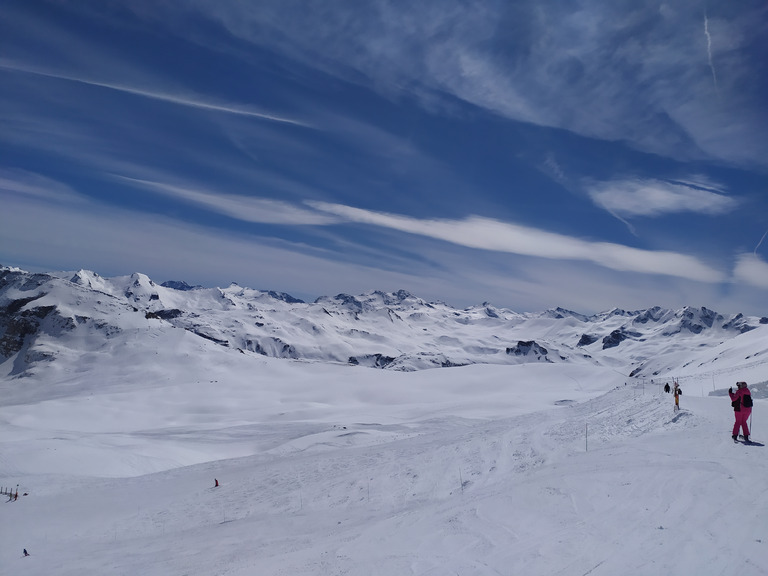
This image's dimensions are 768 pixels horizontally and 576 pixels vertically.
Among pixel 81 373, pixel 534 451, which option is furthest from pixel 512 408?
pixel 81 373

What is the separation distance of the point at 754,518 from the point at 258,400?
2943 inches

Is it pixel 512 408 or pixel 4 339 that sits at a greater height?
pixel 512 408

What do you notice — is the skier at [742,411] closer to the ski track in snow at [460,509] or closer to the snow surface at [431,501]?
the snow surface at [431,501]

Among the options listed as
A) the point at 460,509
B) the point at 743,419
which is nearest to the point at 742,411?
the point at 743,419

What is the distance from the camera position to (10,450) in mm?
36875

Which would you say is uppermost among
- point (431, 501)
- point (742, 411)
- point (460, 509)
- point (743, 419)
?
point (742, 411)

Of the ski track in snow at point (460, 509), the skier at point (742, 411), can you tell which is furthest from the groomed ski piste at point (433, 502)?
the skier at point (742, 411)

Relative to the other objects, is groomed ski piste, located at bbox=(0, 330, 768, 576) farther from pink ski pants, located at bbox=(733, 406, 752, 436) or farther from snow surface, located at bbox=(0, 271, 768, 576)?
pink ski pants, located at bbox=(733, 406, 752, 436)

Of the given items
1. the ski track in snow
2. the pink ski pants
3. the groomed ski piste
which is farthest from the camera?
the pink ski pants

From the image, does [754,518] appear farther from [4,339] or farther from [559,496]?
[4,339]

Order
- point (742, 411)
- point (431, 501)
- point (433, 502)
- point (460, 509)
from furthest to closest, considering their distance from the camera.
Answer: point (431, 501) → point (433, 502) → point (742, 411) → point (460, 509)

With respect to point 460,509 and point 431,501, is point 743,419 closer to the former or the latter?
point 460,509

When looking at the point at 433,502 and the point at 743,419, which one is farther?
the point at 433,502

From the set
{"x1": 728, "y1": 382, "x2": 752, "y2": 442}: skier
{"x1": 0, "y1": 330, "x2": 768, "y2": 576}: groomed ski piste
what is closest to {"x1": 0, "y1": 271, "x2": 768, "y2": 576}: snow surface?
{"x1": 0, "y1": 330, "x2": 768, "y2": 576}: groomed ski piste
